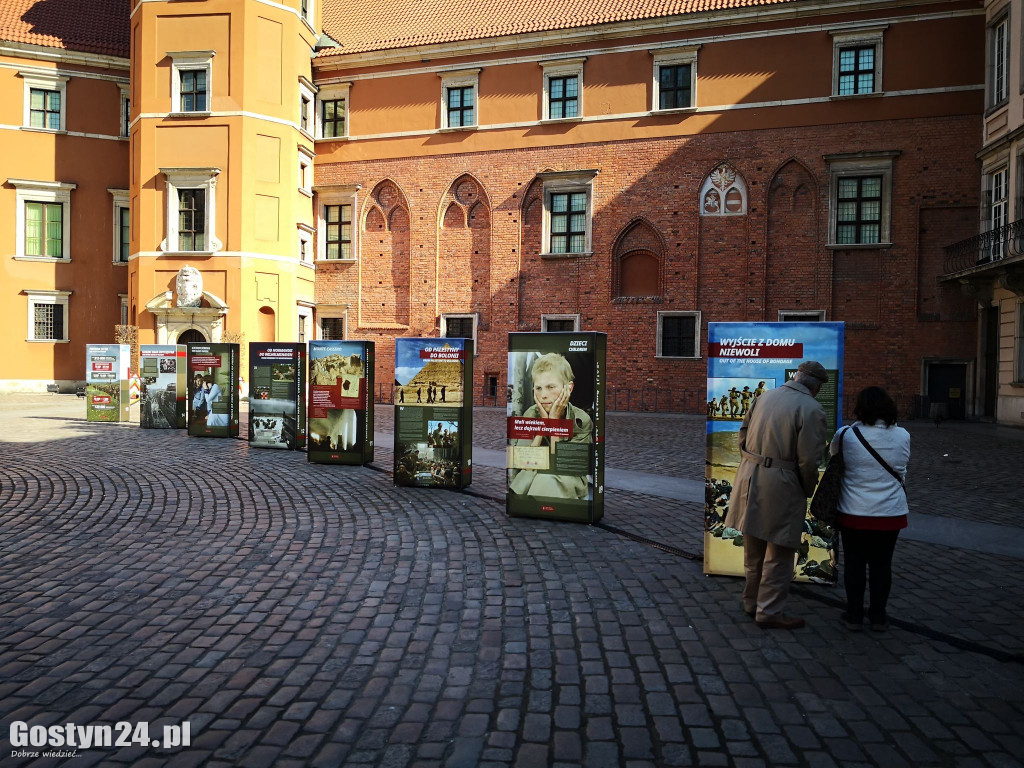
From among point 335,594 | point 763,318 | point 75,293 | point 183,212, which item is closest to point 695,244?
point 763,318

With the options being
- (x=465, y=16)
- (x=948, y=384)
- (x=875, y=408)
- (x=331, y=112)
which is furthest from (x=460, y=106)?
(x=875, y=408)

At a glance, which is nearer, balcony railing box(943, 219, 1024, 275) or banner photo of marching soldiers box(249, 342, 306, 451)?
banner photo of marching soldiers box(249, 342, 306, 451)

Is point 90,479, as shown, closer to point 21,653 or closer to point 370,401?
point 370,401

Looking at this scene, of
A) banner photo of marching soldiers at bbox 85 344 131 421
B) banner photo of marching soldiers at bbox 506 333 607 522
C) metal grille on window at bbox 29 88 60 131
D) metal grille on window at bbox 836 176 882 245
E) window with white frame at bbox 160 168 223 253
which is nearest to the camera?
banner photo of marching soldiers at bbox 506 333 607 522

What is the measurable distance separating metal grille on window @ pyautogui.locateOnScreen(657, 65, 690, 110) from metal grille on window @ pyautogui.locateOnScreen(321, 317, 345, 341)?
14922mm

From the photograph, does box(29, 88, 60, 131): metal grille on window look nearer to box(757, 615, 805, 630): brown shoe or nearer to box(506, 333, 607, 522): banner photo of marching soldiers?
box(506, 333, 607, 522): banner photo of marching soldiers

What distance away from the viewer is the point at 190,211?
26828 millimetres

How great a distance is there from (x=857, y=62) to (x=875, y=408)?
23.7m

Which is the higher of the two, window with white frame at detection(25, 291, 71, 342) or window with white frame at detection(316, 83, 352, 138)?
window with white frame at detection(316, 83, 352, 138)

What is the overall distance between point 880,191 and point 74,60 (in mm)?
32319

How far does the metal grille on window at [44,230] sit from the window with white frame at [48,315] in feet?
5.64

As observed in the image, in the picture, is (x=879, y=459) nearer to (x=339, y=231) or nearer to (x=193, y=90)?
(x=339, y=231)

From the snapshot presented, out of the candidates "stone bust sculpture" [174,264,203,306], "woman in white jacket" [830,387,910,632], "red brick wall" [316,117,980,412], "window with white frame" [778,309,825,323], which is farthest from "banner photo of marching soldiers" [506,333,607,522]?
"stone bust sculpture" [174,264,203,306]

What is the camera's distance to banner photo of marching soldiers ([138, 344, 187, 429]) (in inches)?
672
